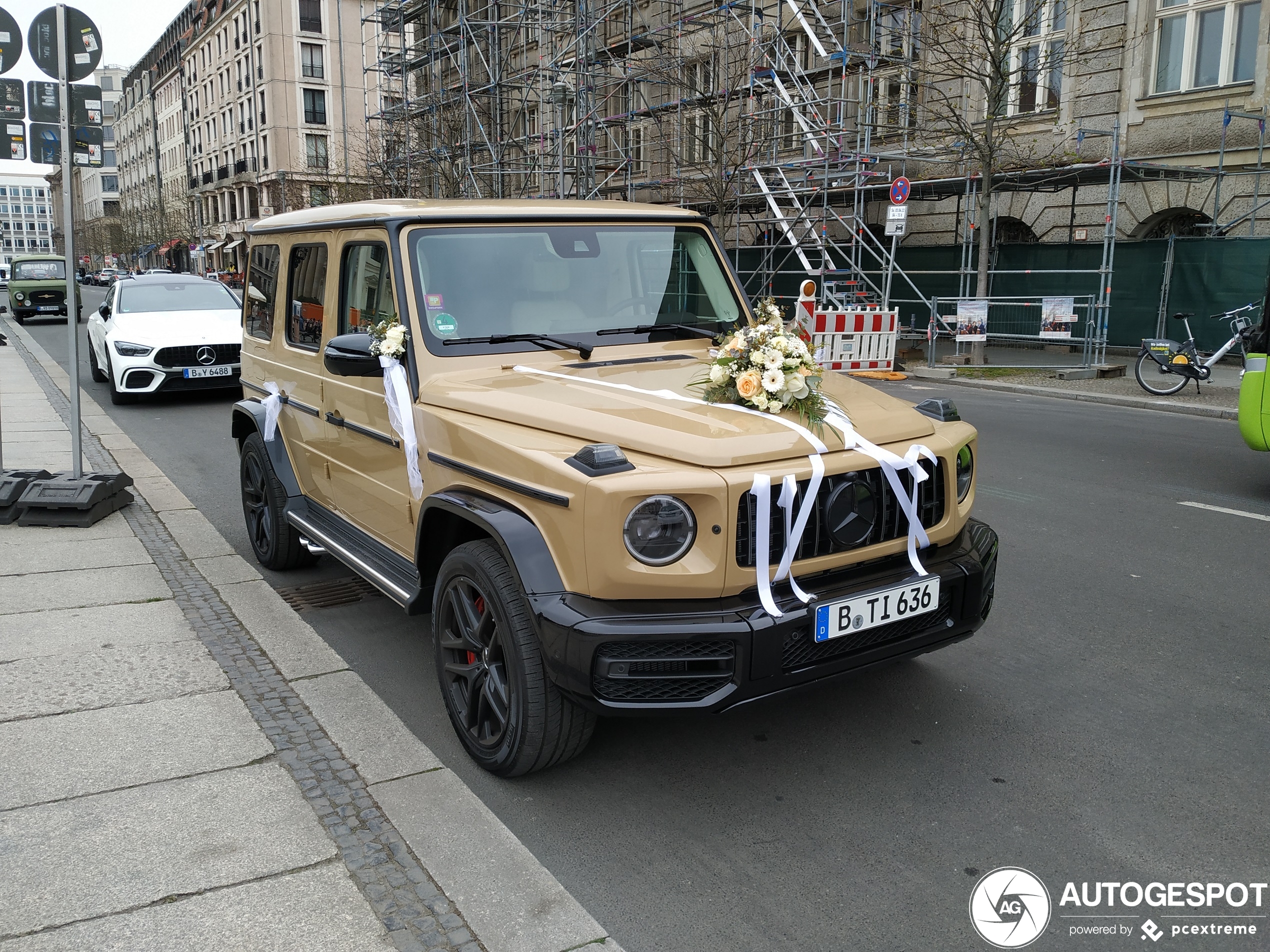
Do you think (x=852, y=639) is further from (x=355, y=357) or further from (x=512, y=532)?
(x=355, y=357)

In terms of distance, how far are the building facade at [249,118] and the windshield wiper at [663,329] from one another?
5573 centimetres

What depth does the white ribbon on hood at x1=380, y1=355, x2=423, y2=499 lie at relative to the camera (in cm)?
402

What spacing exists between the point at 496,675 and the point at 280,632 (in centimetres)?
192

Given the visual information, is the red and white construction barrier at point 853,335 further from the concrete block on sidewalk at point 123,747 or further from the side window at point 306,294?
the concrete block on sidewalk at point 123,747

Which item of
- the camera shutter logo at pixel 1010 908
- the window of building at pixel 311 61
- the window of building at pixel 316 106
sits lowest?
the camera shutter logo at pixel 1010 908

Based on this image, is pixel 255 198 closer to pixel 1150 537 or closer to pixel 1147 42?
pixel 1147 42

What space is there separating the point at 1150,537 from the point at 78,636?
618 centimetres

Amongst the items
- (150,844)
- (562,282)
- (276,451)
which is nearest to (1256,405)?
(562,282)

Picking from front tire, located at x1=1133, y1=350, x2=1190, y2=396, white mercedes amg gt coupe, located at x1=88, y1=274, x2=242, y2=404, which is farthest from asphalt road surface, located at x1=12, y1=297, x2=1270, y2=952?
front tire, located at x1=1133, y1=350, x2=1190, y2=396

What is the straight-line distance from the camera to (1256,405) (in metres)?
7.61

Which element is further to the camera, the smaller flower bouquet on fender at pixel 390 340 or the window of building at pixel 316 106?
the window of building at pixel 316 106

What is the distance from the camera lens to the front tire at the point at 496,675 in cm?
326

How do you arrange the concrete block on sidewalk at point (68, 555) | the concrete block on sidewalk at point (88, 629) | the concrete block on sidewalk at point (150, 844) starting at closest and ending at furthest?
the concrete block on sidewalk at point (150, 844)
the concrete block on sidewalk at point (88, 629)
the concrete block on sidewalk at point (68, 555)

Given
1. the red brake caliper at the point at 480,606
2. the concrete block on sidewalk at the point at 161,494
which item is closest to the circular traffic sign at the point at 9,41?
the concrete block on sidewalk at the point at 161,494
